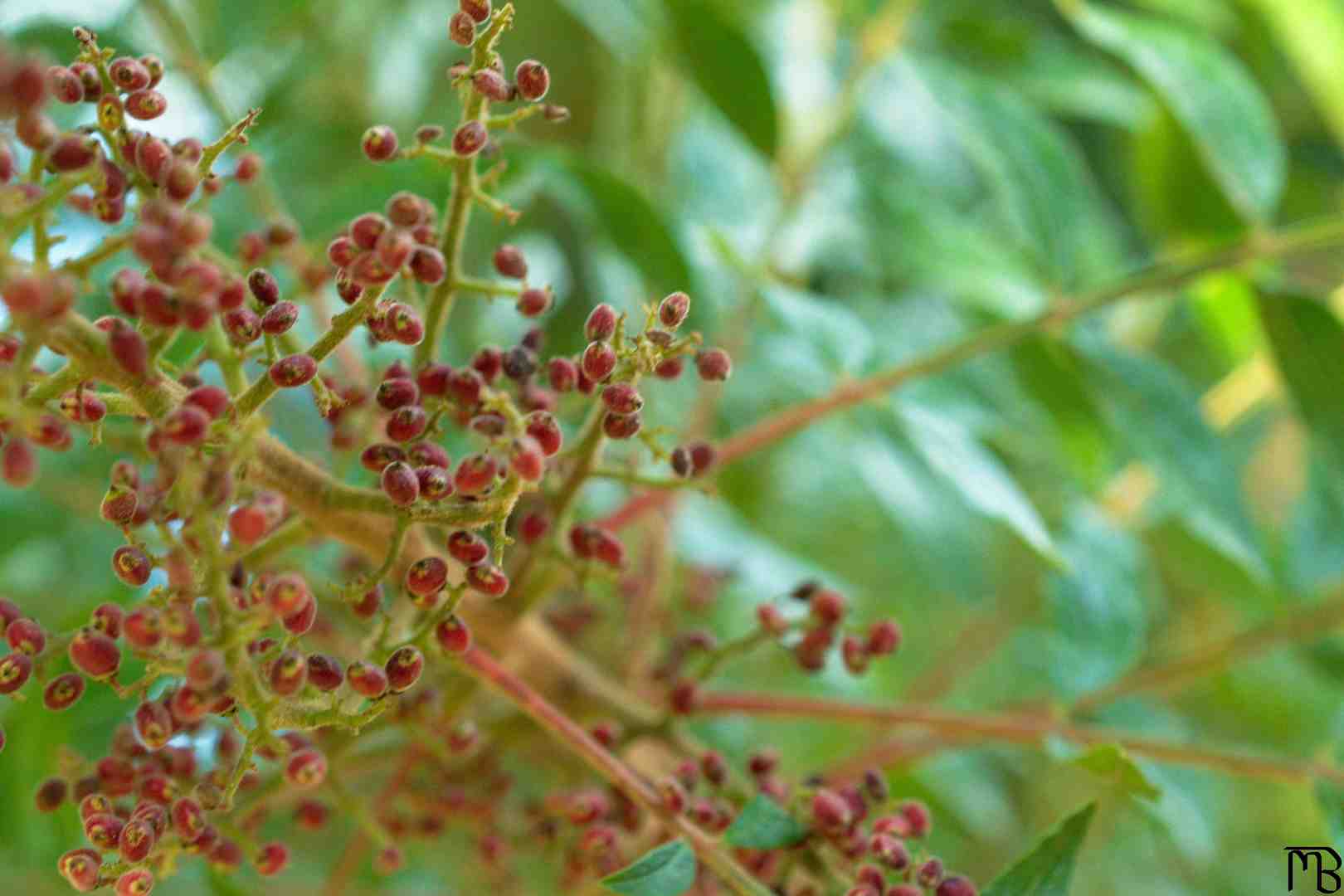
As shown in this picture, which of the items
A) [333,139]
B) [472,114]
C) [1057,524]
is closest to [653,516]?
[1057,524]

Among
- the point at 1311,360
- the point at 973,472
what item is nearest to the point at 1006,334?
the point at 973,472

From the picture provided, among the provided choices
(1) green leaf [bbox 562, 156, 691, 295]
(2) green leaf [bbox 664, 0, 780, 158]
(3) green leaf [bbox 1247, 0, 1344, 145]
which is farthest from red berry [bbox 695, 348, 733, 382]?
(3) green leaf [bbox 1247, 0, 1344, 145]

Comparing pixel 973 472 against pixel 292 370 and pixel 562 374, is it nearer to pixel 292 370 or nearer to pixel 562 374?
pixel 562 374

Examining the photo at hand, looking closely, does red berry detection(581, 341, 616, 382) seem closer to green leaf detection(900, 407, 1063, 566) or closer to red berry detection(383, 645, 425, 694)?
red berry detection(383, 645, 425, 694)

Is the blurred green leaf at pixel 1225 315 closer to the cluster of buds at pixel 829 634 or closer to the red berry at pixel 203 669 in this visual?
the cluster of buds at pixel 829 634

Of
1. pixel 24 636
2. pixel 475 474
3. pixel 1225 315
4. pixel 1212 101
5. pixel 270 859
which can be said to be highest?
pixel 1212 101

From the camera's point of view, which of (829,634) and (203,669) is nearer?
(203,669)
